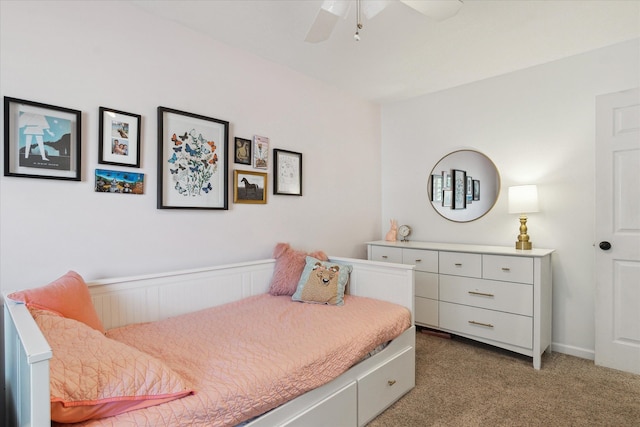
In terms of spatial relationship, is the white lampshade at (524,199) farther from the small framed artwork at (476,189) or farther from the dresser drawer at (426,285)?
the dresser drawer at (426,285)

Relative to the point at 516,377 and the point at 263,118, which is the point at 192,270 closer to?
the point at 263,118

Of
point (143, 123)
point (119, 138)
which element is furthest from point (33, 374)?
point (143, 123)

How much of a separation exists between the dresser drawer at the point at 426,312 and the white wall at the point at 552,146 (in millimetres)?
690

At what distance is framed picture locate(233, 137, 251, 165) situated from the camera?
2509 mm

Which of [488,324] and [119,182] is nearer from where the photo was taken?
[119,182]

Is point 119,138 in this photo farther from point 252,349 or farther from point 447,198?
point 447,198

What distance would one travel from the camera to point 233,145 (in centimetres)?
249

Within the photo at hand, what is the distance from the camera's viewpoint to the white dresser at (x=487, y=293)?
2.48 meters

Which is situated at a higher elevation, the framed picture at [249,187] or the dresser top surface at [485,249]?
the framed picture at [249,187]

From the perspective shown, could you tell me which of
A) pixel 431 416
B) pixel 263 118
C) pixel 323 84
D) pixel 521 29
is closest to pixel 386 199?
pixel 323 84

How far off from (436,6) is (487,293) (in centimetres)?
211

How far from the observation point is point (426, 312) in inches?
121

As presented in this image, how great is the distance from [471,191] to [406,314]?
164cm

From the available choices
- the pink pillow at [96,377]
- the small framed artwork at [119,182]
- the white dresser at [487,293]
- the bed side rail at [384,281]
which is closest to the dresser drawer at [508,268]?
the white dresser at [487,293]
